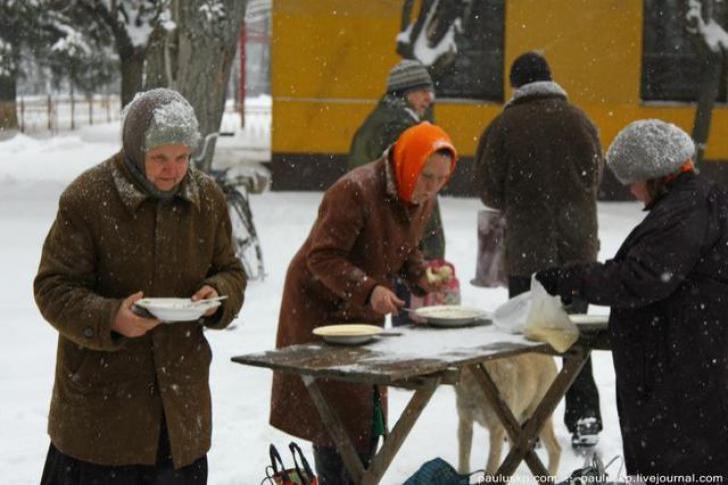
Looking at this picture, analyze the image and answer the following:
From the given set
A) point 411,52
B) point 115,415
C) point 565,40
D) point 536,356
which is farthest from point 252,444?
point 565,40

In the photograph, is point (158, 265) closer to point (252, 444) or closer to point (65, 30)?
point (252, 444)

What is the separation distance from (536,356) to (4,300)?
259 inches

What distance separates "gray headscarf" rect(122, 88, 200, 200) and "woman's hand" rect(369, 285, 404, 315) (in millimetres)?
1158

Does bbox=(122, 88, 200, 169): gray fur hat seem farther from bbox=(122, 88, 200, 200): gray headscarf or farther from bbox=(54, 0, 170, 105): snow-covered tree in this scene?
bbox=(54, 0, 170, 105): snow-covered tree

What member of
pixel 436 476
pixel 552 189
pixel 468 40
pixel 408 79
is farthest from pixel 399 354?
pixel 468 40

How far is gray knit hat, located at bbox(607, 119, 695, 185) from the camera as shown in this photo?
451 centimetres

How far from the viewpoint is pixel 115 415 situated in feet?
13.1

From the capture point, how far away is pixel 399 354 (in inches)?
188

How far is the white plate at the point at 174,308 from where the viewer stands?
376cm

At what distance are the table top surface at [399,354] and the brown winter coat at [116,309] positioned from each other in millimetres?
509

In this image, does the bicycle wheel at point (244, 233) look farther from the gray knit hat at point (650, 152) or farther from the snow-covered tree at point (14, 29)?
the snow-covered tree at point (14, 29)

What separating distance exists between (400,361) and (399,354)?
157 millimetres

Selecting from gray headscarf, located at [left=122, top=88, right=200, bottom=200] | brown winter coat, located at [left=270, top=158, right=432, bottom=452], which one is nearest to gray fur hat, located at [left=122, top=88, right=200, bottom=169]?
gray headscarf, located at [left=122, top=88, right=200, bottom=200]

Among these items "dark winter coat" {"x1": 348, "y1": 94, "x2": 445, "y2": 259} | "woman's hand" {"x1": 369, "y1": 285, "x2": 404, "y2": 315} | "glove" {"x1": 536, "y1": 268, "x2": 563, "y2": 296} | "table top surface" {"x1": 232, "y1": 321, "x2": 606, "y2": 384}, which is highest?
"dark winter coat" {"x1": 348, "y1": 94, "x2": 445, "y2": 259}
